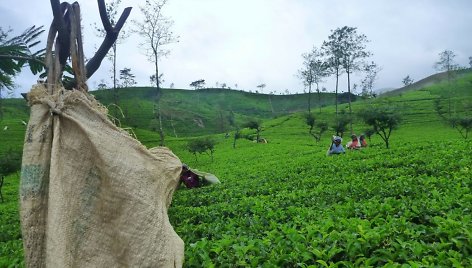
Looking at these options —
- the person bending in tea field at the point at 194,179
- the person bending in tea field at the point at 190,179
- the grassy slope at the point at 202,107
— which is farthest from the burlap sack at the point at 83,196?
the grassy slope at the point at 202,107

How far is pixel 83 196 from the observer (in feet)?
9.32

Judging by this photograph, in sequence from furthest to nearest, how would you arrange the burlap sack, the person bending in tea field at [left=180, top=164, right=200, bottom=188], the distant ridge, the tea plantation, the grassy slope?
the distant ridge → the grassy slope → the person bending in tea field at [left=180, top=164, right=200, bottom=188] → the tea plantation → the burlap sack

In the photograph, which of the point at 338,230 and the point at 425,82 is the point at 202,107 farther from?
the point at 338,230

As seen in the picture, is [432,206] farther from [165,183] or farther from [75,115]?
[75,115]

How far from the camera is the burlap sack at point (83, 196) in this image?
107 inches

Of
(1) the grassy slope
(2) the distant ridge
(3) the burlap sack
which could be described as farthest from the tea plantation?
(2) the distant ridge

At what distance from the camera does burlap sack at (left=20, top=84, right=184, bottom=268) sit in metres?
2.71

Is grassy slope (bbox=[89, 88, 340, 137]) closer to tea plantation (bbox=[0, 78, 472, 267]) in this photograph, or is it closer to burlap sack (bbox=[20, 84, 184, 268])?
tea plantation (bbox=[0, 78, 472, 267])

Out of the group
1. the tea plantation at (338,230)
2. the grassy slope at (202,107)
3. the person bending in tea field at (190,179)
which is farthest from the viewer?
the grassy slope at (202,107)

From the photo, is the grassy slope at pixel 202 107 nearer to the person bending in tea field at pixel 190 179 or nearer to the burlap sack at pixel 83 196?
the person bending in tea field at pixel 190 179

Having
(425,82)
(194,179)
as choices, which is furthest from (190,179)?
(425,82)

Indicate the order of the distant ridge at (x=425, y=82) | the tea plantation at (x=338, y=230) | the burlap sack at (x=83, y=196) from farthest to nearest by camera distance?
the distant ridge at (x=425, y=82)
the tea plantation at (x=338, y=230)
the burlap sack at (x=83, y=196)

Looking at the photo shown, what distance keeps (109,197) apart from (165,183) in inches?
32.9

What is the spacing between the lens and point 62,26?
10.5ft
